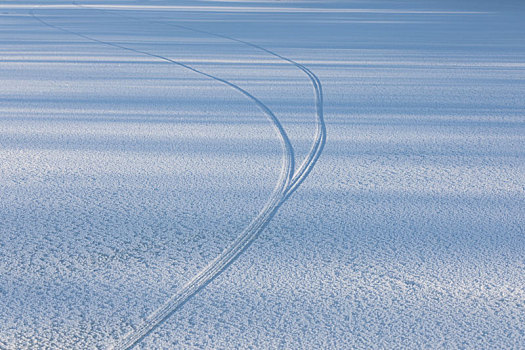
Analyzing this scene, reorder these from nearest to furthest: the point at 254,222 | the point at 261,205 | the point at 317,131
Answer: the point at 254,222, the point at 261,205, the point at 317,131

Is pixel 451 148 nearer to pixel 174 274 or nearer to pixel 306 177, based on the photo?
Answer: pixel 306 177

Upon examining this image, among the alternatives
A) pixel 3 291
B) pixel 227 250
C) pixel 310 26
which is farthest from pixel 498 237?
pixel 310 26

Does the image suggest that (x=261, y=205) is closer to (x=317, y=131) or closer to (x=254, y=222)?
(x=254, y=222)

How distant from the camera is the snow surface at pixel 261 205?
119 inches

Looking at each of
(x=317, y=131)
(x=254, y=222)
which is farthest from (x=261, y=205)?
(x=317, y=131)

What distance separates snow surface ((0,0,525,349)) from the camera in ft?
9.89

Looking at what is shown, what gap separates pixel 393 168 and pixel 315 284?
2.01 m

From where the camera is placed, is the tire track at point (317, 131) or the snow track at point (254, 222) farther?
the tire track at point (317, 131)

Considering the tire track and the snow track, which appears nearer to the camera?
the snow track

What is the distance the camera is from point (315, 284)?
10.9ft

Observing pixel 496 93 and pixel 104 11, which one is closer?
pixel 496 93

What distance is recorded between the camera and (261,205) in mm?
4379

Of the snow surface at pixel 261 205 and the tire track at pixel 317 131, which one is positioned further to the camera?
the tire track at pixel 317 131

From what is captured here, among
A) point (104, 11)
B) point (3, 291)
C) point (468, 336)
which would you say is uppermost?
point (468, 336)
